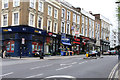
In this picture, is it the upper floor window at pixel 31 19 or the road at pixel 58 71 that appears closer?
the road at pixel 58 71

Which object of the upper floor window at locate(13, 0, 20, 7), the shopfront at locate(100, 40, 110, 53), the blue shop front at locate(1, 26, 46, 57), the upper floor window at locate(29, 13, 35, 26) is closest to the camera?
the blue shop front at locate(1, 26, 46, 57)

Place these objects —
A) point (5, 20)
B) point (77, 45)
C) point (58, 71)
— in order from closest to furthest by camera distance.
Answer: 1. point (58, 71)
2. point (5, 20)
3. point (77, 45)

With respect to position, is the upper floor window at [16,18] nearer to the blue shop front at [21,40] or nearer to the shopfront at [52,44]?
the blue shop front at [21,40]

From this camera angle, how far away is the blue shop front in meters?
30.2

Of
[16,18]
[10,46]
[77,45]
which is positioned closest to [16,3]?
[16,18]

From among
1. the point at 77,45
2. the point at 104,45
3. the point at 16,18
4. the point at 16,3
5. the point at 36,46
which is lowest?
the point at 36,46

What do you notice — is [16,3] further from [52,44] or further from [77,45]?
[77,45]

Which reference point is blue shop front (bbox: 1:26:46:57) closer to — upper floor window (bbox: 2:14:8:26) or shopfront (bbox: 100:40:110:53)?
upper floor window (bbox: 2:14:8:26)

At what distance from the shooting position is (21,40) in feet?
99.6

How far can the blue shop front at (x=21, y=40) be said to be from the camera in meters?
30.2

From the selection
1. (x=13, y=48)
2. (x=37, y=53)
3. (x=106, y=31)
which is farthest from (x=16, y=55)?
(x=106, y=31)

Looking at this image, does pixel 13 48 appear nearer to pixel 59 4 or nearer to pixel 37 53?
pixel 37 53

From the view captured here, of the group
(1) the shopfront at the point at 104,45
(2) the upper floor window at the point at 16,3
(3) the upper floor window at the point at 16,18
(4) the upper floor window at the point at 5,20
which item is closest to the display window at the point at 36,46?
(3) the upper floor window at the point at 16,18

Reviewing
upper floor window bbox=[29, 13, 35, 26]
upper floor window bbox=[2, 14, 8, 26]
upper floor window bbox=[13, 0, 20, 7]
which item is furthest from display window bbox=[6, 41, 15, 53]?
upper floor window bbox=[13, 0, 20, 7]
